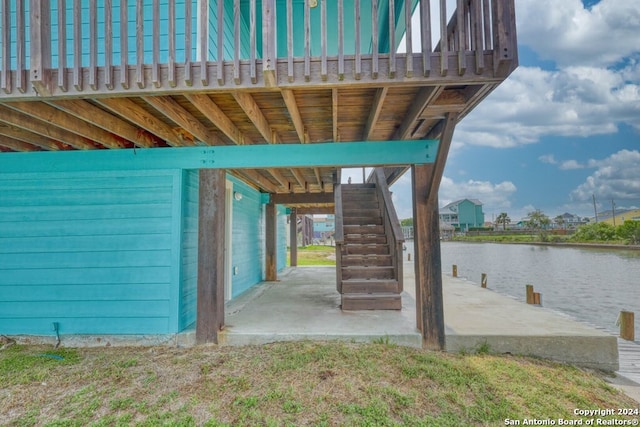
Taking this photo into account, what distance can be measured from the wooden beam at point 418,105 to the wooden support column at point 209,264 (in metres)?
2.16

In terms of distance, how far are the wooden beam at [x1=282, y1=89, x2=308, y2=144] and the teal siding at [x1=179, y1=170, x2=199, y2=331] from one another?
60.8 inches

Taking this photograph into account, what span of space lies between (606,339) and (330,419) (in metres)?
3.08

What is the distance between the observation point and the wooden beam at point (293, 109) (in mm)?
2556

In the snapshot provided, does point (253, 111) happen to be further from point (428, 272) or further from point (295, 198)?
point (295, 198)

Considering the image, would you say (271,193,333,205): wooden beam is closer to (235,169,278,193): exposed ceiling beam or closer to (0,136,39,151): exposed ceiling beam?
(235,169,278,193): exposed ceiling beam

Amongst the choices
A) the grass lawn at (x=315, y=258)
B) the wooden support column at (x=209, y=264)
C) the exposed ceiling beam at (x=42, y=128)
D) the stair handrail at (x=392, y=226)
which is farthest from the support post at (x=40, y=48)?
the grass lawn at (x=315, y=258)

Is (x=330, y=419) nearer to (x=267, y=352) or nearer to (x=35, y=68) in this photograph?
(x=267, y=352)

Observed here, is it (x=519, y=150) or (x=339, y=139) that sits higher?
(x=519, y=150)

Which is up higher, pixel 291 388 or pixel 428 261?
pixel 428 261

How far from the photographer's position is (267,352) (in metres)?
3.30

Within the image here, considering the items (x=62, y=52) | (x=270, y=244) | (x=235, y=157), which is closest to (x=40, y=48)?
(x=62, y=52)

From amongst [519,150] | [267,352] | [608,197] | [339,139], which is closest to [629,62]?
[519,150]

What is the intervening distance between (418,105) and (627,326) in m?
4.59

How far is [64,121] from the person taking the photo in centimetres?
293
